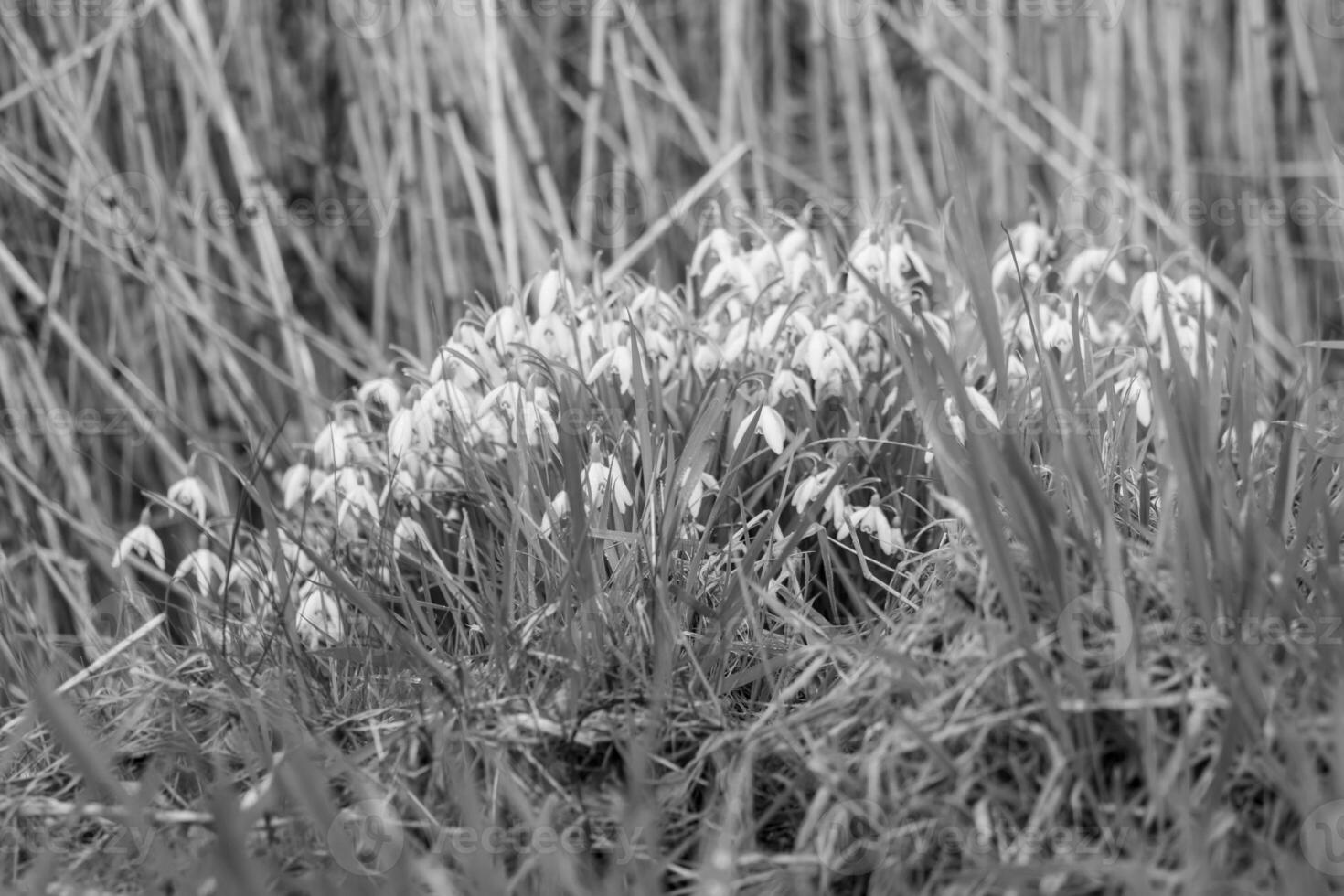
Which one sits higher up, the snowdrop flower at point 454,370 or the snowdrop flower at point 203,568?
the snowdrop flower at point 454,370

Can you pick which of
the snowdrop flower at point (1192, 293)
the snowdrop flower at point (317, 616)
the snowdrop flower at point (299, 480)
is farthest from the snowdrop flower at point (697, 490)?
the snowdrop flower at point (1192, 293)

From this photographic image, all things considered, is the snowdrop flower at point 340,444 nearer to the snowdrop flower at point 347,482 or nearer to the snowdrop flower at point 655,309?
the snowdrop flower at point 347,482

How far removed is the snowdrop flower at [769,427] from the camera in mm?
1390

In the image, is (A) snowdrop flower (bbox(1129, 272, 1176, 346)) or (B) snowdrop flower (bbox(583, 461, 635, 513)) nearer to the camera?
(B) snowdrop flower (bbox(583, 461, 635, 513))

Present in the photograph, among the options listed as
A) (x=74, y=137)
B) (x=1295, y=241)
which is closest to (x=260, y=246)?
(x=74, y=137)

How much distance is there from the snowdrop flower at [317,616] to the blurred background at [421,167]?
87cm

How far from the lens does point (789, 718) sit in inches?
44.6

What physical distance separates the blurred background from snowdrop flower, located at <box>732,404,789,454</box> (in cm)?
99

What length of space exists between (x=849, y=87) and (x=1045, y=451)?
1.76m

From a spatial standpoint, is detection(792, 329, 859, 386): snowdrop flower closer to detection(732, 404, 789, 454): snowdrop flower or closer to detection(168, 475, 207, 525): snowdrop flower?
detection(732, 404, 789, 454): snowdrop flower

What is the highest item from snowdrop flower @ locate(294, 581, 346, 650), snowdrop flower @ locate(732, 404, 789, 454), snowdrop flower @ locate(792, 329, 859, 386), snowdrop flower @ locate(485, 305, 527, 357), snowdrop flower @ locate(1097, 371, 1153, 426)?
snowdrop flower @ locate(485, 305, 527, 357)

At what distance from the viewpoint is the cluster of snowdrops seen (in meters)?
1.40

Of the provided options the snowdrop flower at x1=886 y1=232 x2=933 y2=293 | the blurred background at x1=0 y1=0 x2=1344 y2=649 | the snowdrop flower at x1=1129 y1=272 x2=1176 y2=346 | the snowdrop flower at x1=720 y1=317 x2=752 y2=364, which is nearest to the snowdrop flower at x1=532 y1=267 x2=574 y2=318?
the snowdrop flower at x1=720 y1=317 x2=752 y2=364

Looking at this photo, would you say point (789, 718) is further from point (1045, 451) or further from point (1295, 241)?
point (1295, 241)
